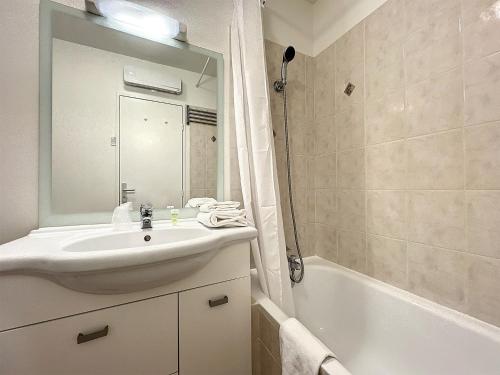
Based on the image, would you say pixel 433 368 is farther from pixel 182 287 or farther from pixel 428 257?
pixel 182 287

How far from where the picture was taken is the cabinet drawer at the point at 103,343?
0.59m

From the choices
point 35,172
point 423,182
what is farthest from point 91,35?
point 423,182

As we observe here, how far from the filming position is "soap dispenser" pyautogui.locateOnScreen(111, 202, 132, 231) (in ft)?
3.11

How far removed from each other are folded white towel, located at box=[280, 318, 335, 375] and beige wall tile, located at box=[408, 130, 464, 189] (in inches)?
32.5

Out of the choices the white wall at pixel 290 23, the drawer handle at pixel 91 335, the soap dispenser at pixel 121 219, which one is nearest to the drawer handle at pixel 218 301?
the drawer handle at pixel 91 335

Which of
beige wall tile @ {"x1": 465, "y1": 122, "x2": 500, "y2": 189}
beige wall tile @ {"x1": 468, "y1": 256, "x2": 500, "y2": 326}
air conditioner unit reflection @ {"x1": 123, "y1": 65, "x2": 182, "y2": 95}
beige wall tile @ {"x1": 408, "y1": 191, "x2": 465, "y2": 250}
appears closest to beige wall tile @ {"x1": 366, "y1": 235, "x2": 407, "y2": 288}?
beige wall tile @ {"x1": 408, "y1": 191, "x2": 465, "y2": 250}

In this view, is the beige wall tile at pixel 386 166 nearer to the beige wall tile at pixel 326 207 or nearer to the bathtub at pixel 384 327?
the beige wall tile at pixel 326 207

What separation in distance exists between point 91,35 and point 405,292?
6.51 ft

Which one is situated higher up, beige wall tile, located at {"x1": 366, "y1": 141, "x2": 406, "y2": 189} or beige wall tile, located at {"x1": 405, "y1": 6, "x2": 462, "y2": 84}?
beige wall tile, located at {"x1": 405, "y1": 6, "x2": 462, "y2": 84}

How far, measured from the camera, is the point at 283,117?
1.51 m

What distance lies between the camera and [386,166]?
113 centimetres

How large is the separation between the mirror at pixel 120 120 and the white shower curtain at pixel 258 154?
0.21 metres

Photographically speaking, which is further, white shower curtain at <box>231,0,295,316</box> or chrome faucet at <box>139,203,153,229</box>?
white shower curtain at <box>231,0,295,316</box>

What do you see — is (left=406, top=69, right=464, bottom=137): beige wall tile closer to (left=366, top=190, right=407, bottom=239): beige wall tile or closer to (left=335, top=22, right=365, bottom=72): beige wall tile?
(left=366, top=190, right=407, bottom=239): beige wall tile
